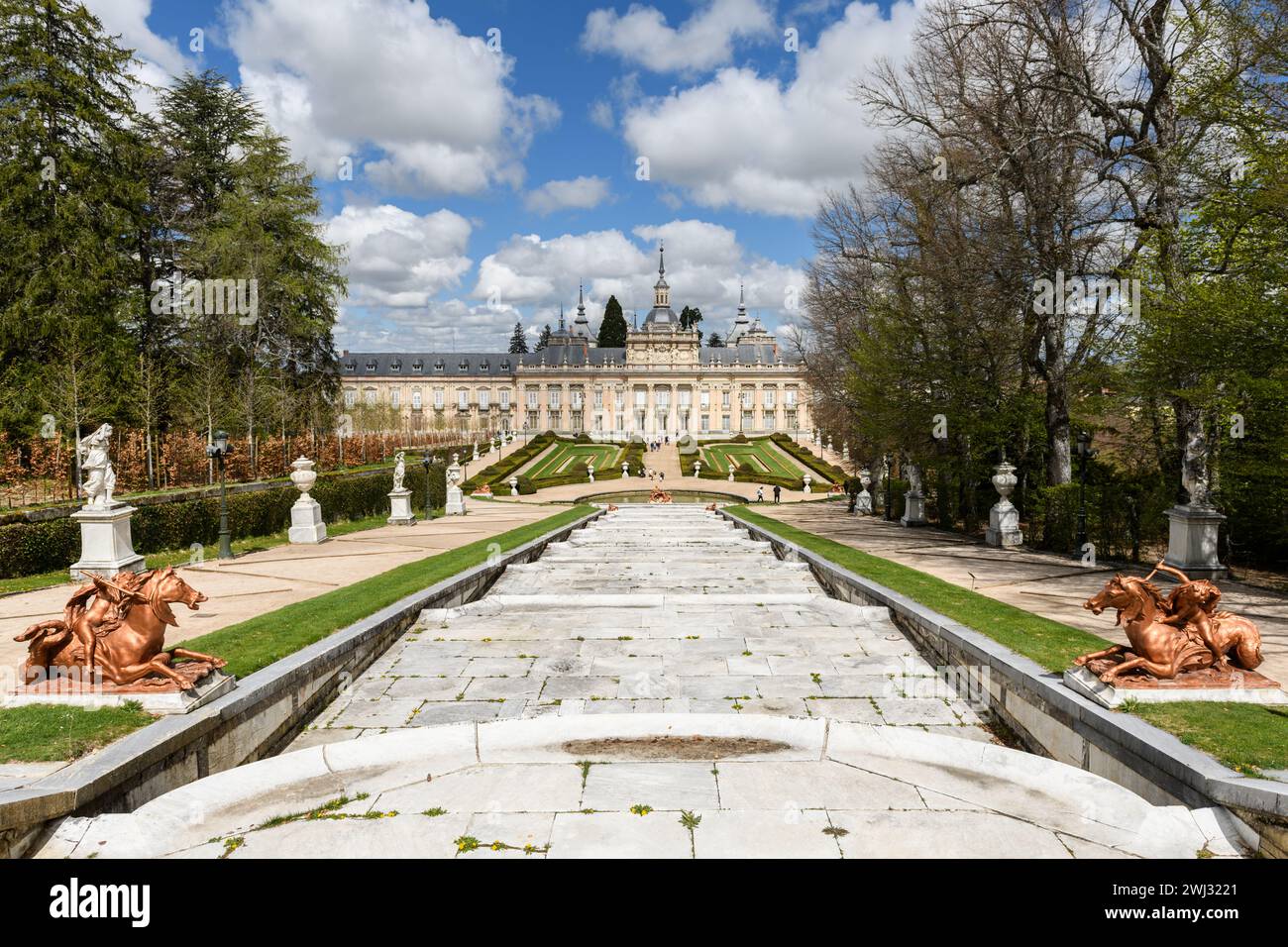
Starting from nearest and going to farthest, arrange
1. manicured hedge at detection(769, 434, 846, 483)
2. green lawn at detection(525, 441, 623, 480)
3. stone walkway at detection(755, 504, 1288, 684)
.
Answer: stone walkway at detection(755, 504, 1288, 684)
manicured hedge at detection(769, 434, 846, 483)
green lawn at detection(525, 441, 623, 480)

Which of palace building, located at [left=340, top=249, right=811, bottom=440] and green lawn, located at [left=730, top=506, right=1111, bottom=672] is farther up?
palace building, located at [left=340, top=249, right=811, bottom=440]

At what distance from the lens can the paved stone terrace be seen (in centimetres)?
654

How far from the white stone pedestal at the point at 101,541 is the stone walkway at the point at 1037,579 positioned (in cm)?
1440

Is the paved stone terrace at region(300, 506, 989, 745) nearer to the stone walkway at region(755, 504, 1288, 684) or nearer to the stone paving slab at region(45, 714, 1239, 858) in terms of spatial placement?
the stone paving slab at region(45, 714, 1239, 858)

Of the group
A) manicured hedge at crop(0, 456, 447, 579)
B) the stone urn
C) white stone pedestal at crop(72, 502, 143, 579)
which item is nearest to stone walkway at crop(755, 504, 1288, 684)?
the stone urn

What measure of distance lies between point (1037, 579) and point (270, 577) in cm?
1349

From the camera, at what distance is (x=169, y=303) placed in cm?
2934

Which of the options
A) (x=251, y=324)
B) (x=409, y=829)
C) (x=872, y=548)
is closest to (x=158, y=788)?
(x=409, y=829)

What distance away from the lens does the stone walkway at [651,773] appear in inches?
166

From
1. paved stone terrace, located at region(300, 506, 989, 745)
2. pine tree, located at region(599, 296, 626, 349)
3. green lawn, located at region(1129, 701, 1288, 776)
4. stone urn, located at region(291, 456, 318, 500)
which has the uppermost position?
pine tree, located at region(599, 296, 626, 349)

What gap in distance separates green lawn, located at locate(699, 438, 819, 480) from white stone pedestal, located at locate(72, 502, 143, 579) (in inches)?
1751

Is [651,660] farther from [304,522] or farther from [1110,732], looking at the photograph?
[304,522]

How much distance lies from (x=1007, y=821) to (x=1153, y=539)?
14.2m
